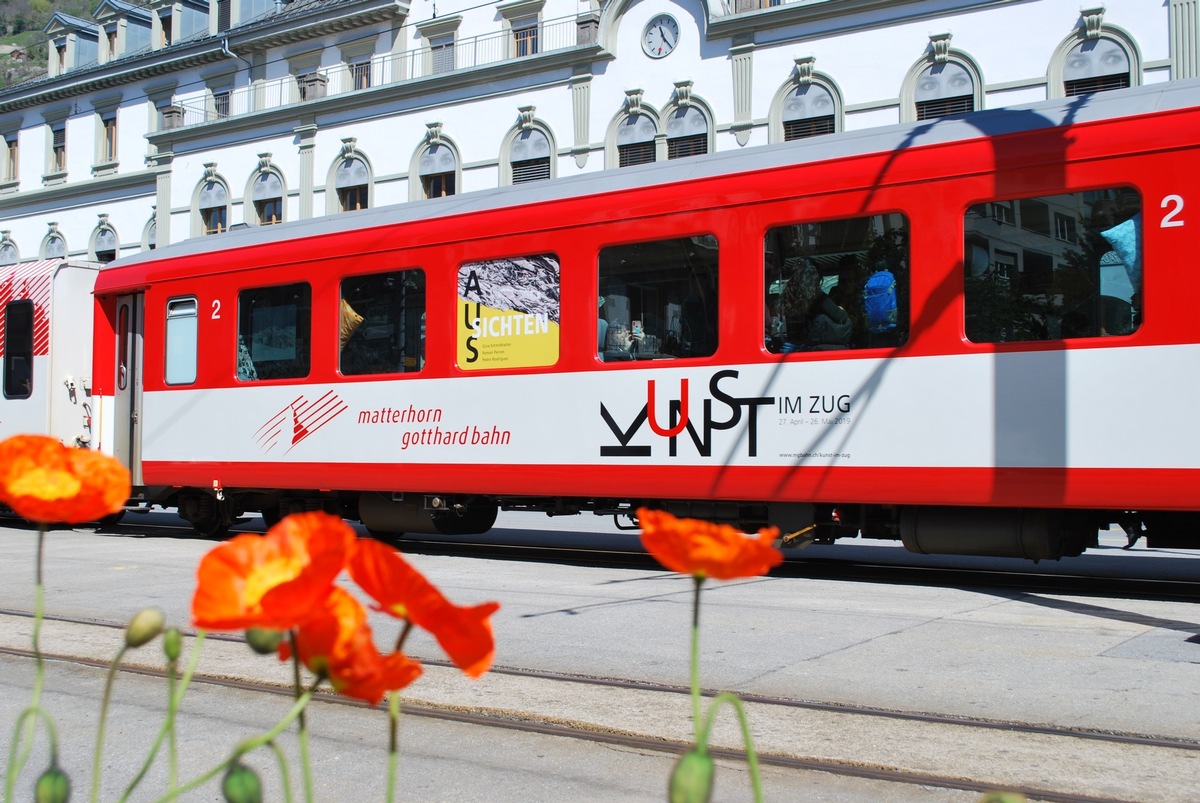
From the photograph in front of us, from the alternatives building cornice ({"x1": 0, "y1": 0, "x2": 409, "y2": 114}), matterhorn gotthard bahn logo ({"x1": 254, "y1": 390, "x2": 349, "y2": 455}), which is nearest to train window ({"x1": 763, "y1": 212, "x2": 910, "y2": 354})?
matterhorn gotthard bahn logo ({"x1": 254, "y1": 390, "x2": 349, "y2": 455})

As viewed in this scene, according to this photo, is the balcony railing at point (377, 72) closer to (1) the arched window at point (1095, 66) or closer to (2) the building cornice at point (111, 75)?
(2) the building cornice at point (111, 75)

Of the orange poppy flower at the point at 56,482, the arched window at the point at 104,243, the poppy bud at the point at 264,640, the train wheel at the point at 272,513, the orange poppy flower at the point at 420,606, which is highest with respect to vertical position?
the arched window at the point at 104,243

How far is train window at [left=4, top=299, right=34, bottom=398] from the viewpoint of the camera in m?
15.9

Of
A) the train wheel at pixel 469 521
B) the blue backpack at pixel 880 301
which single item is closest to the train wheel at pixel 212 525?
the train wheel at pixel 469 521

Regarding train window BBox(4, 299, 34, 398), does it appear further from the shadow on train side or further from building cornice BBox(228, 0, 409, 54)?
building cornice BBox(228, 0, 409, 54)

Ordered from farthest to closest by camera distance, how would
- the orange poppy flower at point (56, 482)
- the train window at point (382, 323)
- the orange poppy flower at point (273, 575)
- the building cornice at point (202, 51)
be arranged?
the building cornice at point (202, 51) → the train window at point (382, 323) → the orange poppy flower at point (56, 482) → the orange poppy flower at point (273, 575)

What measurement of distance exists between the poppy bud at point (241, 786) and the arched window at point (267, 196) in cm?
3709

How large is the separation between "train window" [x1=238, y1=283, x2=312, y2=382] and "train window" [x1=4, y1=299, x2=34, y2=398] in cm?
446

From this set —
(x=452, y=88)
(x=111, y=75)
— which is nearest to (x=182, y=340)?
(x=452, y=88)

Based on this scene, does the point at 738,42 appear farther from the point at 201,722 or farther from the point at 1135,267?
the point at 201,722

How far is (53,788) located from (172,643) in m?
0.18

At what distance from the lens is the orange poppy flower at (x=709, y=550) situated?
1.03 metres

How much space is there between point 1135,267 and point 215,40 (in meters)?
37.2

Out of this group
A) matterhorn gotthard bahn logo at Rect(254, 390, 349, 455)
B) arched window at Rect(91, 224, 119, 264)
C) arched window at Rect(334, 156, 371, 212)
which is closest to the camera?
matterhorn gotthard bahn logo at Rect(254, 390, 349, 455)
